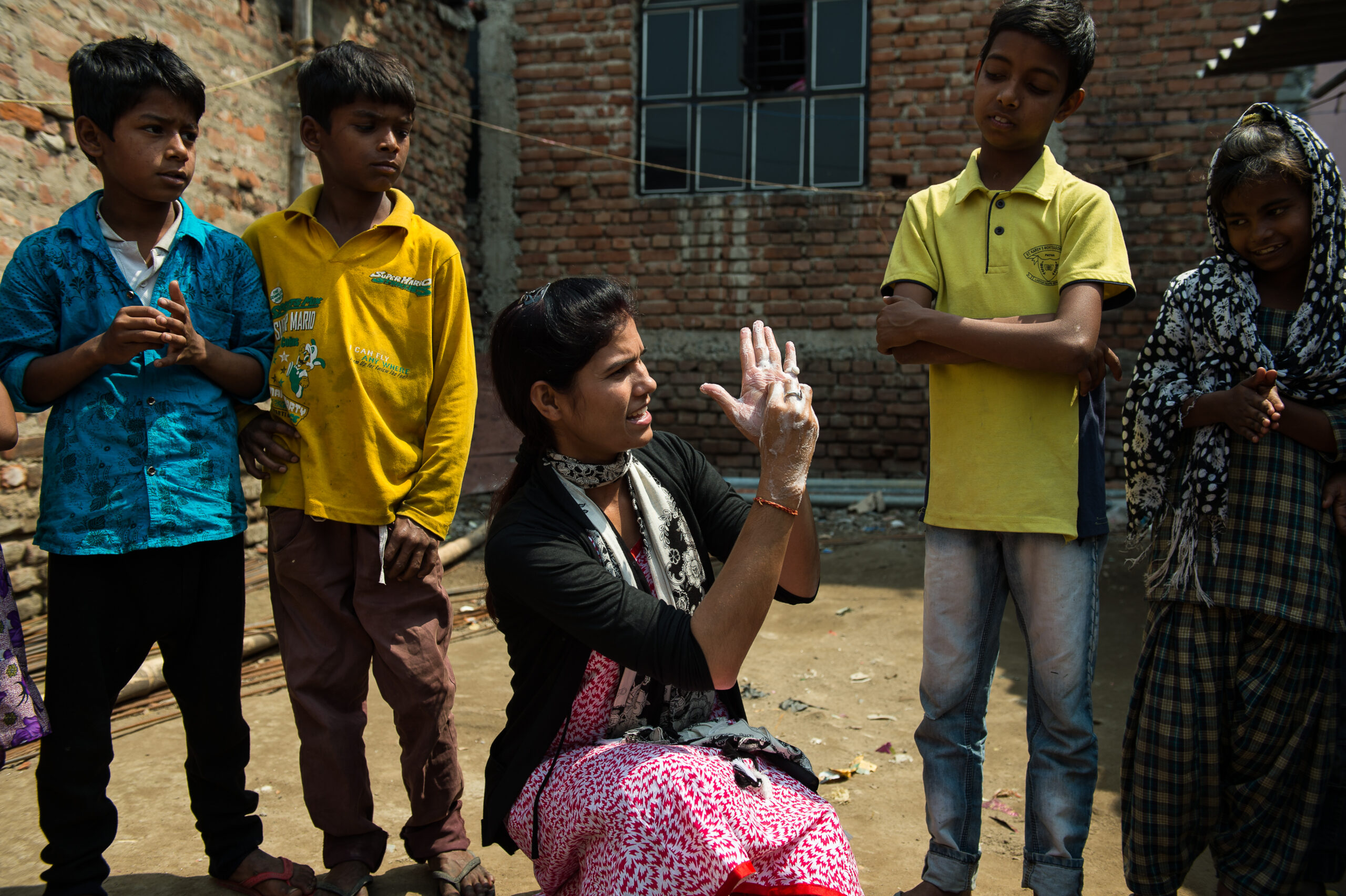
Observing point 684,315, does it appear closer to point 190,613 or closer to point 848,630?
point 848,630

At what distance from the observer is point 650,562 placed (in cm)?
183

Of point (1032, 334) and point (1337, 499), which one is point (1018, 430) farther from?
point (1337, 499)

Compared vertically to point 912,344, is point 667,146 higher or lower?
higher

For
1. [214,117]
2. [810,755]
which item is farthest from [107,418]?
[214,117]

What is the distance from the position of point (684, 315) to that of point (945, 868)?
6.03 m

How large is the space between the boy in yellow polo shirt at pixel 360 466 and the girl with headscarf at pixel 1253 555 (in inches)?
65.8

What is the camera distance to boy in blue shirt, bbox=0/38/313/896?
2.04 metres

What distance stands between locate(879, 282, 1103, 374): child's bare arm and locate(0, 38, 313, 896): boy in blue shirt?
1.65 m

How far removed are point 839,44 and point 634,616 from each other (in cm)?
712

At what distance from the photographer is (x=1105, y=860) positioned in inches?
98.1

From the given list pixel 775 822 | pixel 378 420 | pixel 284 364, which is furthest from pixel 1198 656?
pixel 284 364

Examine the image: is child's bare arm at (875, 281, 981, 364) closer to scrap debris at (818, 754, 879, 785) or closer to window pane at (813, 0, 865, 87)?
scrap debris at (818, 754, 879, 785)

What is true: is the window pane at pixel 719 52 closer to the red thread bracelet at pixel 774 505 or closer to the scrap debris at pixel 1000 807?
the scrap debris at pixel 1000 807

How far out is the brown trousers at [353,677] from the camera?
2242 mm
